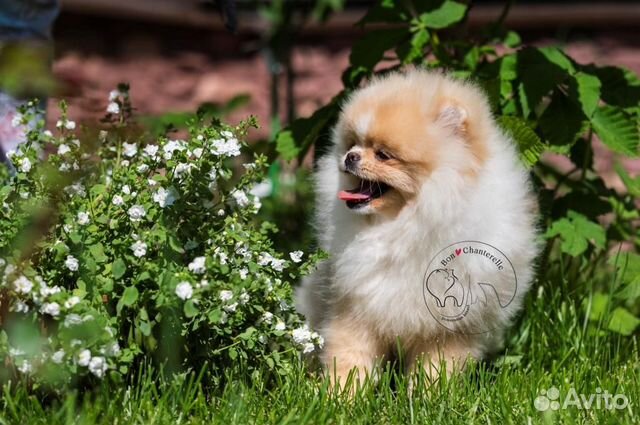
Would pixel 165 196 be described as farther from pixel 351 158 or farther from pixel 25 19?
pixel 25 19

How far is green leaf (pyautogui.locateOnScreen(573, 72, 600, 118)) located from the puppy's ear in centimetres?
57

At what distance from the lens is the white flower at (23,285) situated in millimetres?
2122

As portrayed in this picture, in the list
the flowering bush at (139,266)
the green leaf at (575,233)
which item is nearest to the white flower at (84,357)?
the flowering bush at (139,266)

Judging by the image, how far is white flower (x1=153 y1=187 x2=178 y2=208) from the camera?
235 cm

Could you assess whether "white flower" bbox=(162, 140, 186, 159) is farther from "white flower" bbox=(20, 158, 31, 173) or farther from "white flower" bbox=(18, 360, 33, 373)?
"white flower" bbox=(18, 360, 33, 373)

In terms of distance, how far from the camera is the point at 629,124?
117 inches

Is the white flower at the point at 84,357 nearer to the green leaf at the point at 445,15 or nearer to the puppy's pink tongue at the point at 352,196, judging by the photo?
the puppy's pink tongue at the point at 352,196

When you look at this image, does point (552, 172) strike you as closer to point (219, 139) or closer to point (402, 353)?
point (402, 353)

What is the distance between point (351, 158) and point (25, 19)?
5.26 feet

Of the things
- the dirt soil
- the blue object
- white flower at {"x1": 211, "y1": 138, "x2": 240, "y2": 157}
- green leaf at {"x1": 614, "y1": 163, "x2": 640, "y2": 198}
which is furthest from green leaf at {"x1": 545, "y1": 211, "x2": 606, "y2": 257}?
the dirt soil

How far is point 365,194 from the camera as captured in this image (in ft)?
8.49

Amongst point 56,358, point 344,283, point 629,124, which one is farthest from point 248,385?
point 629,124

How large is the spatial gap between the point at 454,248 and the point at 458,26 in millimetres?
1316

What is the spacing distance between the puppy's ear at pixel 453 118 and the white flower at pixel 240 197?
627 millimetres
